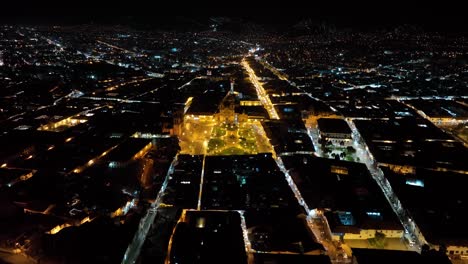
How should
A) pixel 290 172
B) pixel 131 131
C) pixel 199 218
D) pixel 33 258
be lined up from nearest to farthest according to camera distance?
pixel 33 258
pixel 199 218
pixel 290 172
pixel 131 131

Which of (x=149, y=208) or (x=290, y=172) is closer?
(x=149, y=208)

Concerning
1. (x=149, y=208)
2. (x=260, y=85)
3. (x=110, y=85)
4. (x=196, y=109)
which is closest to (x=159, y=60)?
(x=110, y=85)

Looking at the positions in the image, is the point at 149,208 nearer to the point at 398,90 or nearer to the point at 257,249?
the point at 257,249

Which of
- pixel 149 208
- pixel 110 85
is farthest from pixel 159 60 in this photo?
pixel 149 208

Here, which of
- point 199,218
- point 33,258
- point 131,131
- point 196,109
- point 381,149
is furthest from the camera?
point 196,109

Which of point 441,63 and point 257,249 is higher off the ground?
point 441,63

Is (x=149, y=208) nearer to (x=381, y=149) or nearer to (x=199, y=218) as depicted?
(x=199, y=218)
